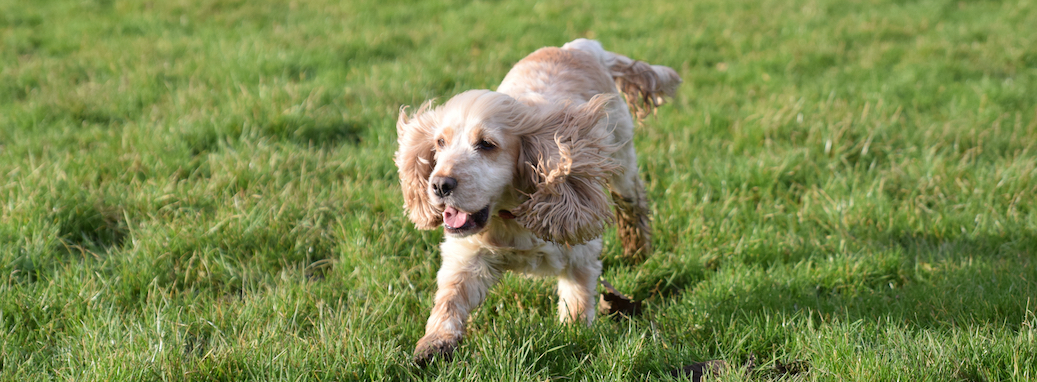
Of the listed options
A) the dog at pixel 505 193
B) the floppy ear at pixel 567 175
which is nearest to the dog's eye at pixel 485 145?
the dog at pixel 505 193

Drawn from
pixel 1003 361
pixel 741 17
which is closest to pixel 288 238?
pixel 1003 361

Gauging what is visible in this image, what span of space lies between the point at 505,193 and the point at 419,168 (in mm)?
381

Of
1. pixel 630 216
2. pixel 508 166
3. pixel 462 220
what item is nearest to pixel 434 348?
pixel 462 220

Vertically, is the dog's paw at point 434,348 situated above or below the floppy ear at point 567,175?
below

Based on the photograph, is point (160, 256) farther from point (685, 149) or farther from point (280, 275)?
point (685, 149)

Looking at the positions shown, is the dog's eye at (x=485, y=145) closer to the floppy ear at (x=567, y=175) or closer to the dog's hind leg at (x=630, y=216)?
the floppy ear at (x=567, y=175)

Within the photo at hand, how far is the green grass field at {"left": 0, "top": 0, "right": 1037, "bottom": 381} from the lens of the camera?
271cm

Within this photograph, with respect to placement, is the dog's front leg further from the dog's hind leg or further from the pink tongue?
the dog's hind leg

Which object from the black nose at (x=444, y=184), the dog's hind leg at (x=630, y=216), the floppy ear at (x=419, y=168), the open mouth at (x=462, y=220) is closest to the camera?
the black nose at (x=444, y=184)

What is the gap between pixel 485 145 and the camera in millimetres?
2771

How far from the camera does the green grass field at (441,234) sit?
271 centimetres

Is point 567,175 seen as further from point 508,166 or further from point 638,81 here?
point 638,81

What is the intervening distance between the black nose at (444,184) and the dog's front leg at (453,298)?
54cm

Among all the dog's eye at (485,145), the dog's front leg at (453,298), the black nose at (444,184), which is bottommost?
the dog's front leg at (453,298)
